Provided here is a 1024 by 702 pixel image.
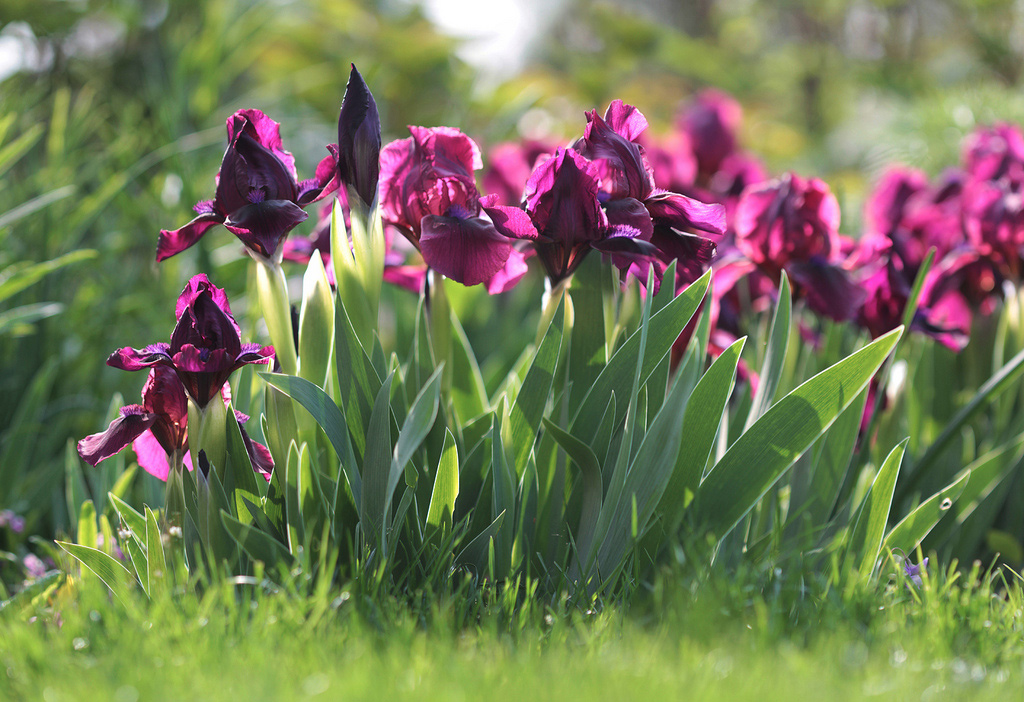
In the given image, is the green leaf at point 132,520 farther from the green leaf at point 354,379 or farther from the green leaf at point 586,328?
the green leaf at point 586,328

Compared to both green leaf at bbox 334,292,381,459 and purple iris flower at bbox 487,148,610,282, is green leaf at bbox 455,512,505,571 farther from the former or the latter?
purple iris flower at bbox 487,148,610,282

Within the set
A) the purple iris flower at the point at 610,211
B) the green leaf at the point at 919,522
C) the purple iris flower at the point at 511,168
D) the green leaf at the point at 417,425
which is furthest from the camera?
the purple iris flower at the point at 511,168

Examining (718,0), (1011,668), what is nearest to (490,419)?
(1011,668)

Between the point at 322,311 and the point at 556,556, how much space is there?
51 centimetres

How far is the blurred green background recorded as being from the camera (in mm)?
2139

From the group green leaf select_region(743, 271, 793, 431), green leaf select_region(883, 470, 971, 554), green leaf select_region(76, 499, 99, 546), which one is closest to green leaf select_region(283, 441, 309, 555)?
green leaf select_region(76, 499, 99, 546)

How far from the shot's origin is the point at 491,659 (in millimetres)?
867

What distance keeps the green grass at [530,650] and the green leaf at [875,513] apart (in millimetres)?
100

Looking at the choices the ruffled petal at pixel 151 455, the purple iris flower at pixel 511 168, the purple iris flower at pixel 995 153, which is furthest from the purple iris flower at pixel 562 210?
the purple iris flower at pixel 511 168

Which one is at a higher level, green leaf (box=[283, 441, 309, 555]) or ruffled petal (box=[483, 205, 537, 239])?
ruffled petal (box=[483, 205, 537, 239])

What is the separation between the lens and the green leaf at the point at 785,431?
1085mm

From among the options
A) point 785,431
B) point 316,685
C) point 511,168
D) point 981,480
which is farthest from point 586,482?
point 511,168

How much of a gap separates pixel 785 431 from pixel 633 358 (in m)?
0.24

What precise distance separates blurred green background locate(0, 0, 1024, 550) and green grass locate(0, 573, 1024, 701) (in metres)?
1.06
